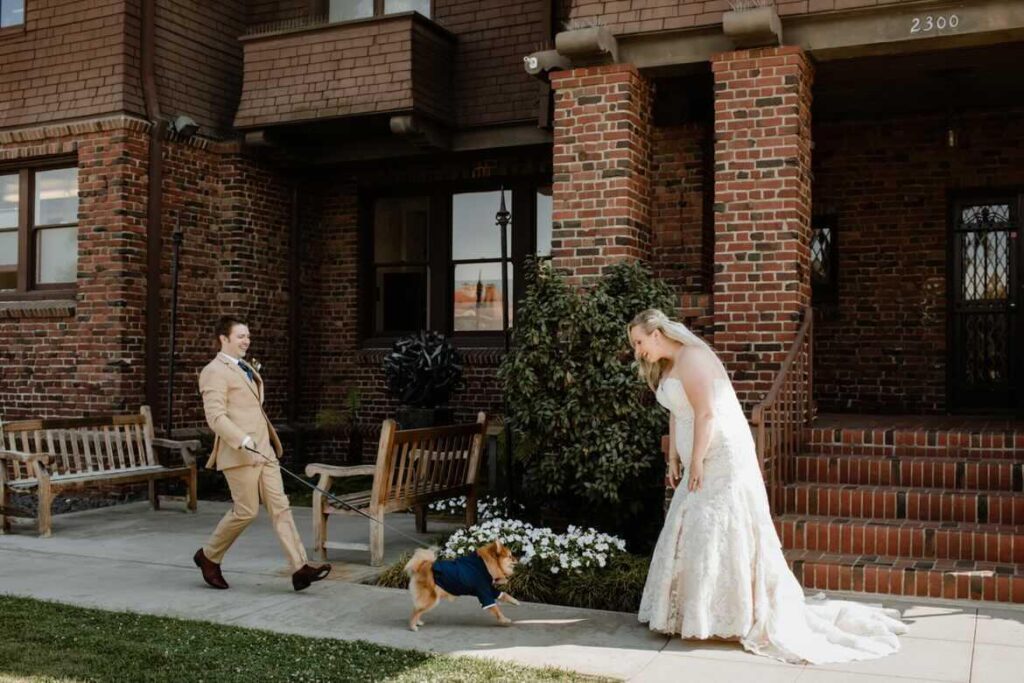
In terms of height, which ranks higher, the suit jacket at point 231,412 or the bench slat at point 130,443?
the suit jacket at point 231,412

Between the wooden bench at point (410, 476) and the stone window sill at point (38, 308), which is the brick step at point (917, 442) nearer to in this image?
the wooden bench at point (410, 476)

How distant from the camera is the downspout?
1203 centimetres

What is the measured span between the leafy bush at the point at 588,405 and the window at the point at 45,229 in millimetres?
6729

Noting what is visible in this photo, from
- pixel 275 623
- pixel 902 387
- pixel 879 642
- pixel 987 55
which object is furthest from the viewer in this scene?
pixel 902 387

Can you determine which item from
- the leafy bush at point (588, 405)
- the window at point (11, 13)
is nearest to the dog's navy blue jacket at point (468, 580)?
the leafy bush at point (588, 405)

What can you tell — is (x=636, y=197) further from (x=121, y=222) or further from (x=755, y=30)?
(x=121, y=222)

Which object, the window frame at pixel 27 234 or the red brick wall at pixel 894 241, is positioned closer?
the red brick wall at pixel 894 241

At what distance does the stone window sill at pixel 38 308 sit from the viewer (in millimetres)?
12098

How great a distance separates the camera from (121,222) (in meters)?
11.8

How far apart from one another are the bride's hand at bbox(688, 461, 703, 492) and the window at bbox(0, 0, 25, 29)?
1079 cm

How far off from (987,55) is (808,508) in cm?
431

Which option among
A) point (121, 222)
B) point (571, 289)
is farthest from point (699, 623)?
point (121, 222)

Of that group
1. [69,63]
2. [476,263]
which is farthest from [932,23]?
[69,63]

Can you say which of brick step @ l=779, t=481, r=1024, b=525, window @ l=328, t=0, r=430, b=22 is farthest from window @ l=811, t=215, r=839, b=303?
window @ l=328, t=0, r=430, b=22
